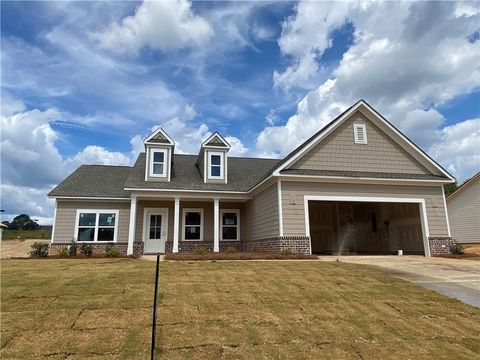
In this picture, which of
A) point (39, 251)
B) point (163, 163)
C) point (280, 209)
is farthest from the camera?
point (163, 163)

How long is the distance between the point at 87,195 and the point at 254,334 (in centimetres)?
1635

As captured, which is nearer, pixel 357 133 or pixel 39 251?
pixel 39 251

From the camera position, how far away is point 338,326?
6.14 meters

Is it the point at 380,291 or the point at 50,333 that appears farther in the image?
the point at 380,291

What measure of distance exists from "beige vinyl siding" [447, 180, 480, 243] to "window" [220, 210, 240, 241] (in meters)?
17.3

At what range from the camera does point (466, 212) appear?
26141 millimetres

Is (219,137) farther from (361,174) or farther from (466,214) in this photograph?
(466,214)

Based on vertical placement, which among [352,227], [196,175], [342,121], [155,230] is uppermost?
[342,121]

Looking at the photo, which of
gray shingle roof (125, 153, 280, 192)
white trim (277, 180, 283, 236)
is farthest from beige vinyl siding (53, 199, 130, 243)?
white trim (277, 180, 283, 236)

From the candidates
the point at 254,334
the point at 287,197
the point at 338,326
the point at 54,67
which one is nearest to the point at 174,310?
the point at 254,334

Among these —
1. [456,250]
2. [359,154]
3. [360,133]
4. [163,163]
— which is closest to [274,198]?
[359,154]

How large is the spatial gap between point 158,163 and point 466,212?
874 inches

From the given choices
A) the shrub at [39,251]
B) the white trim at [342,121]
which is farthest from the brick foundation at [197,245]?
the white trim at [342,121]

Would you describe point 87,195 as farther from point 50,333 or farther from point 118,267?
point 50,333
